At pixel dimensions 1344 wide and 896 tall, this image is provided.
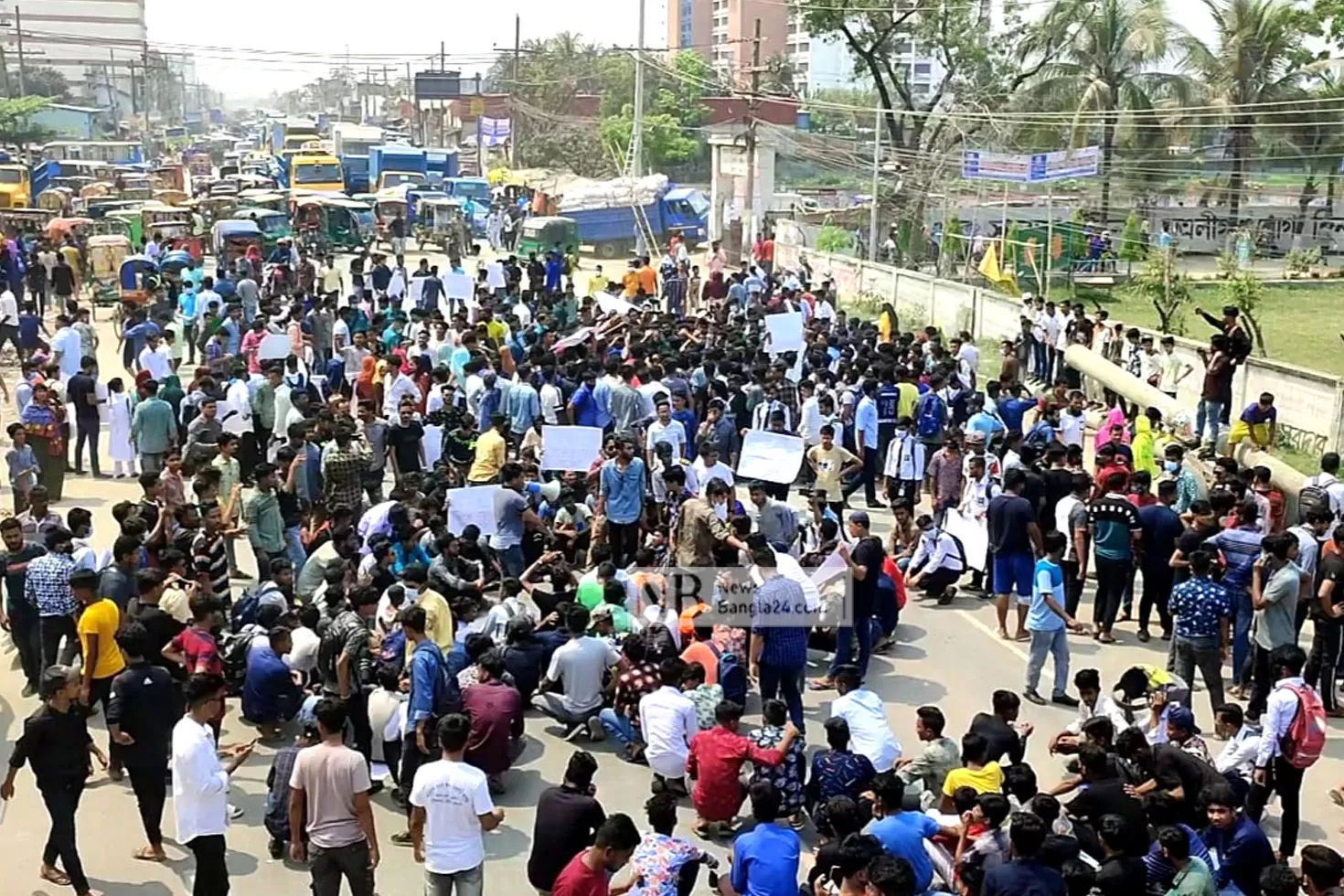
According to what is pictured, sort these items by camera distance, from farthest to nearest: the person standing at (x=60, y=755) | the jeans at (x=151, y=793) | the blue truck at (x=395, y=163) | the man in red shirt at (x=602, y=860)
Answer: the blue truck at (x=395, y=163)
the jeans at (x=151, y=793)
the person standing at (x=60, y=755)
the man in red shirt at (x=602, y=860)

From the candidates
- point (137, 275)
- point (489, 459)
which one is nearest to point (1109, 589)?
point (489, 459)

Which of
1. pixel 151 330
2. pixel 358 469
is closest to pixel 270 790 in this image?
pixel 358 469

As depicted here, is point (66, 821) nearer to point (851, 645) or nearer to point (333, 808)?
point (333, 808)

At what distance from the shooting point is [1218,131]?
41812 millimetres

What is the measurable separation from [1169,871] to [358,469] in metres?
7.66

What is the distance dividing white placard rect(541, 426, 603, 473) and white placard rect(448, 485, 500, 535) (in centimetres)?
142

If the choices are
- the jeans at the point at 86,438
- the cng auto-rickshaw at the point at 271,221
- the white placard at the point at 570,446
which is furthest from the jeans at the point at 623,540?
the cng auto-rickshaw at the point at 271,221

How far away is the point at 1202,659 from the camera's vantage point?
922 centimetres

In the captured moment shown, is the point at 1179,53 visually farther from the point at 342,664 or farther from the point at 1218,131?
the point at 342,664

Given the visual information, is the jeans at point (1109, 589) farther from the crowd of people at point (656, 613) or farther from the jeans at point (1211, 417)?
the jeans at point (1211, 417)

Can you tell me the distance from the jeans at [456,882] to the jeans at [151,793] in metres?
1.86

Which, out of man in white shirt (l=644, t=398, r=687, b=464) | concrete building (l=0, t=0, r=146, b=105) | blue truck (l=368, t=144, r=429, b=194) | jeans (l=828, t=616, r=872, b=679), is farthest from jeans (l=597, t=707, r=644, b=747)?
concrete building (l=0, t=0, r=146, b=105)

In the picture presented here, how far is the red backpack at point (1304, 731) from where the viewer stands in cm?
747

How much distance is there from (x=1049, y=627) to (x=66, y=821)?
640 centimetres
